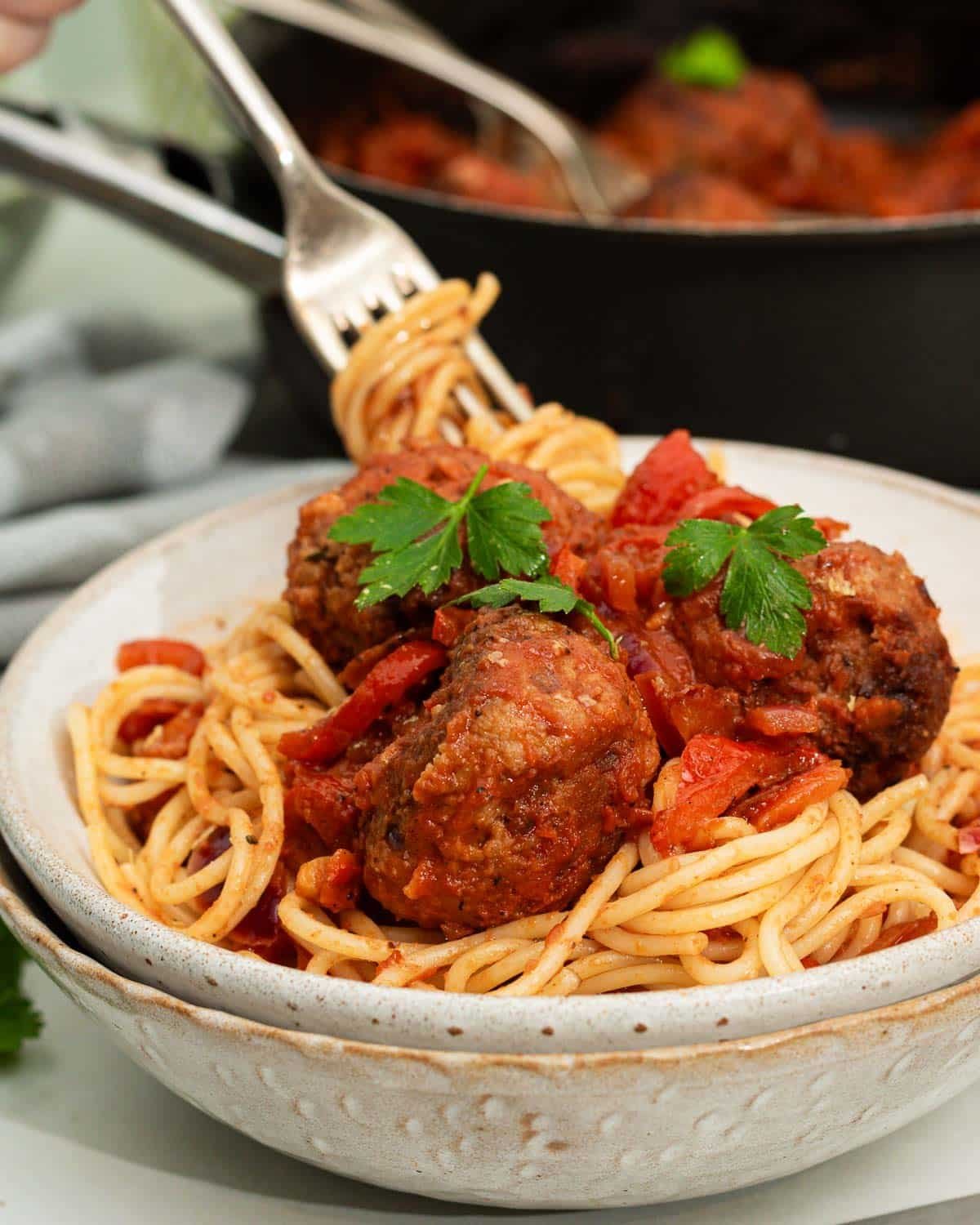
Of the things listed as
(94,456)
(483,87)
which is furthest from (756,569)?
(483,87)

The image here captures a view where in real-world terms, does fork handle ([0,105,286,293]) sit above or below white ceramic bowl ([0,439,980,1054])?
above

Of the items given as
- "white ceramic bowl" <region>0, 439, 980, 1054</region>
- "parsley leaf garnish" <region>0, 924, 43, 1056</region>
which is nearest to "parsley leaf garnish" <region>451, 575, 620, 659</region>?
"white ceramic bowl" <region>0, 439, 980, 1054</region>

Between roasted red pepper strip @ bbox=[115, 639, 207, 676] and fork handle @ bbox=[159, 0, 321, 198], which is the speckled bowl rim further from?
fork handle @ bbox=[159, 0, 321, 198]

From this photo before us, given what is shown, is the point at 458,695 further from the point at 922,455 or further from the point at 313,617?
the point at 922,455

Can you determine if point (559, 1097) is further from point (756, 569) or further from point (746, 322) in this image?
point (746, 322)

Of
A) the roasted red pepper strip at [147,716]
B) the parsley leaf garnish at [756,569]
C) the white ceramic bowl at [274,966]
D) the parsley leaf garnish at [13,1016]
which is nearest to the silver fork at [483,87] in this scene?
the white ceramic bowl at [274,966]

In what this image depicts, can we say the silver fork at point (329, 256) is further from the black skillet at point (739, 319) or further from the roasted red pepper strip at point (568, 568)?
the roasted red pepper strip at point (568, 568)
